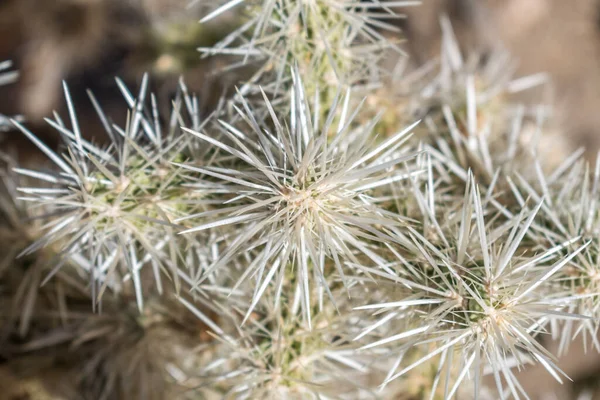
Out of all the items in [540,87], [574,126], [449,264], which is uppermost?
[449,264]

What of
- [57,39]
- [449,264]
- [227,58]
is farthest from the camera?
[57,39]

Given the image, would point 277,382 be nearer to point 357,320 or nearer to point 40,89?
point 357,320

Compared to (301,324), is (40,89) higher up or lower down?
higher up

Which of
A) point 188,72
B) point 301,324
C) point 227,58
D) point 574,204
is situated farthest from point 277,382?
point 188,72

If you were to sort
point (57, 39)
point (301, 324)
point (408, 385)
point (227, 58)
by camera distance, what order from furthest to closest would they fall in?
point (57, 39), point (227, 58), point (408, 385), point (301, 324)

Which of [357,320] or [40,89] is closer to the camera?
[357,320]

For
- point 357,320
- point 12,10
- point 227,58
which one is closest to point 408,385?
point 357,320

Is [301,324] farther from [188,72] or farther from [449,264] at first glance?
[188,72]
